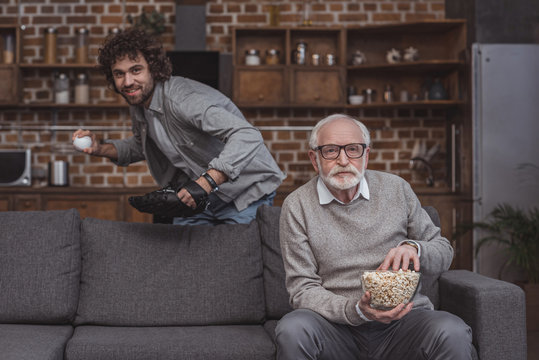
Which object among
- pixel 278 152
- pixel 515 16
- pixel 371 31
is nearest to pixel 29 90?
pixel 278 152

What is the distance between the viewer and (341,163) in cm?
185

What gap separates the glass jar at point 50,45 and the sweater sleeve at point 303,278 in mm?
3608

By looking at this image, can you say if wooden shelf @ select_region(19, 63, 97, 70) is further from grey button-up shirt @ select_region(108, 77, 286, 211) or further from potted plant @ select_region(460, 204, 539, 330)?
potted plant @ select_region(460, 204, 539, 330)

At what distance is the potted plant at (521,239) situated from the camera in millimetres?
3635

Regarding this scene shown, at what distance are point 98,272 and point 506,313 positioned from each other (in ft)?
4.58

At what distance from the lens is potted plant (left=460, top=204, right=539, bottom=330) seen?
3.63 meters

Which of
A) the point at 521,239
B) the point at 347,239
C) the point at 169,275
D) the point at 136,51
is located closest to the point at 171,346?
the point at 169,275

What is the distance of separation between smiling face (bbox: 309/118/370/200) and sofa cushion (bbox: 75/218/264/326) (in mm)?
532

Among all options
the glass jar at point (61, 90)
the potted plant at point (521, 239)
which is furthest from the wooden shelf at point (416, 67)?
the glass jar at point (61, 90)

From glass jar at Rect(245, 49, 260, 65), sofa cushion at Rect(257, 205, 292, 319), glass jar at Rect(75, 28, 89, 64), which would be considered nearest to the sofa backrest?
sofa cushion at Rect(257, 205, 292, 319)

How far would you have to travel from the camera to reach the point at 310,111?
5070 mm

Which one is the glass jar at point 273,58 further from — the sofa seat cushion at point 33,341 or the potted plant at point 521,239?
the sofa seat cushion at point 33,341

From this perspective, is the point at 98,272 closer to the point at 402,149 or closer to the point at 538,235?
the point at 538,235

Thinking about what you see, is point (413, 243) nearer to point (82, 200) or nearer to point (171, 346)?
point (171, 346)
